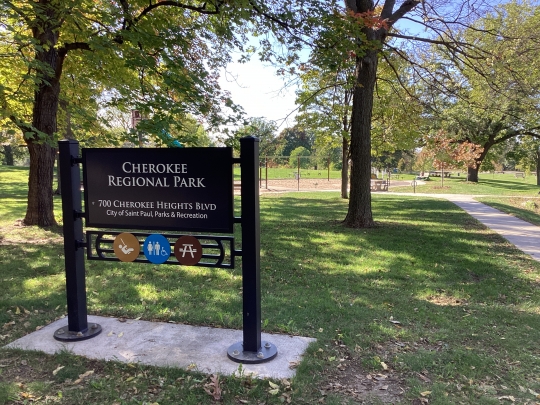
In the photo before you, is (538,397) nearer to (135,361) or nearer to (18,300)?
(135,361)

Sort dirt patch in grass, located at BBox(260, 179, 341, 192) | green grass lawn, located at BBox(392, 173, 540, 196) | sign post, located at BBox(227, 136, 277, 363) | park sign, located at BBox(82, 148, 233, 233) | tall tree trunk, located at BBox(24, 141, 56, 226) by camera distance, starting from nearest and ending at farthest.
Answer: sign post, located at BBox(227, 136, 277, 363)
park sign, located at BBox(82, 148, 233, 233)
tall tree trunk, located at BBox(24, 141, 56, 226)
green grass lawn, located at BBox(392, 173, 540, 196)
dirt patch in grass, located at BBox(260, 179, 341, 192)

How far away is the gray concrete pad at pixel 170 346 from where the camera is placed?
300 cm

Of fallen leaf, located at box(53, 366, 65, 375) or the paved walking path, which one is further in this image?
the paved walking path

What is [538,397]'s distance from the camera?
265 cm

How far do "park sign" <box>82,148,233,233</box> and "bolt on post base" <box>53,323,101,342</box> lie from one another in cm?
96

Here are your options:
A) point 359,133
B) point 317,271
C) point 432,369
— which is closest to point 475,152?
point 359,133

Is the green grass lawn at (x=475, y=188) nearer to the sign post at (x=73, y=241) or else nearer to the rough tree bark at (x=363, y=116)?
the rough tree bark at (x=363, y=116)

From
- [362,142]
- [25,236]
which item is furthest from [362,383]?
[25,236]

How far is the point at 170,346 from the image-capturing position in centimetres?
332

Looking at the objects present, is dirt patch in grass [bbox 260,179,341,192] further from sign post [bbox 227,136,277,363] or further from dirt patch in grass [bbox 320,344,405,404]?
dirt patch in grass [bbox 320,344,405,404]

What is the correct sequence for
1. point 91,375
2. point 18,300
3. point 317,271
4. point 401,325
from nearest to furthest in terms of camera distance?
point 91,375 < point 401,325 < point 18,300 < point 317,271

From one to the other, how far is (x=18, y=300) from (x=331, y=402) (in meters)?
3.66

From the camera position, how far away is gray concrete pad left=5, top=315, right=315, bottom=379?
3.00 metres

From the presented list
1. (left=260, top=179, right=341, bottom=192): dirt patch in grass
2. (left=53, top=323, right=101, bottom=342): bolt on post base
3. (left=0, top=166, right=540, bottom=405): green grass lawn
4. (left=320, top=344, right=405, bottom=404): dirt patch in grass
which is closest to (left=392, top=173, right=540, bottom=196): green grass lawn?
(left=260, top=179, right=341, bottom=192): dirt patch in grass
